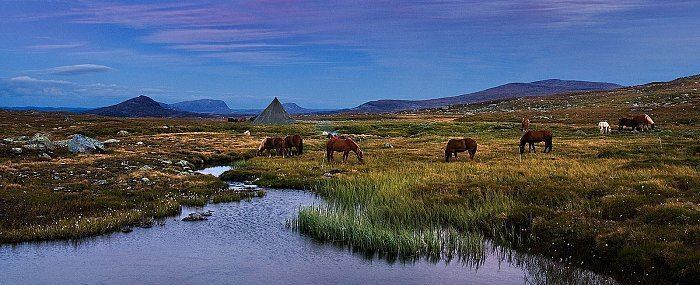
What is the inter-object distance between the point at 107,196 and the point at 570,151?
33081 mm

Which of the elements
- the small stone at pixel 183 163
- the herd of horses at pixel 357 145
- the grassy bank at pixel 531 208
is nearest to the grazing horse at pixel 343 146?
the herd of horses at pixel 357 145

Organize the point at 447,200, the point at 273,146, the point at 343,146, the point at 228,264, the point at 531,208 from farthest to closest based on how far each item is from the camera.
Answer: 1. the point at 273,146
2. the point at 343,146
3. the point at 447,200
4. the point at 531,208
5. the point at 228,264

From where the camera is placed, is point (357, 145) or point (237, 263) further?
point (357, 145)

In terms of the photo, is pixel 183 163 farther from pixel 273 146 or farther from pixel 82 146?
pixel 82 146

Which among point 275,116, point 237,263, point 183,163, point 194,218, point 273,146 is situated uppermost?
point 275,116

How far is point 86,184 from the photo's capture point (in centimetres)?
2705

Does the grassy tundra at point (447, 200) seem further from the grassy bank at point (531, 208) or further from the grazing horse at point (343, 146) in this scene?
the grazing horse at point (343, 146)

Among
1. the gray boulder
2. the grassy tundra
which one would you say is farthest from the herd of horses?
the gray boulder

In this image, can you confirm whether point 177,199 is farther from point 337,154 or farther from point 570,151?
point 570,151

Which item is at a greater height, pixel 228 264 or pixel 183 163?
pixel 183 163

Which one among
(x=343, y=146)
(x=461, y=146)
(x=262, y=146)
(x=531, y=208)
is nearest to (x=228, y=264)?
(x=531, y=208)

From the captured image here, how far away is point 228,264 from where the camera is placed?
52.6 ft

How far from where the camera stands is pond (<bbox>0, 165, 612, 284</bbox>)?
1462cm

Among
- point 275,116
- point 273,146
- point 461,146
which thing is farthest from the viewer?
point 275,116
